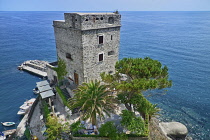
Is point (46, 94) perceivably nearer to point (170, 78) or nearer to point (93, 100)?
point (93, 100)

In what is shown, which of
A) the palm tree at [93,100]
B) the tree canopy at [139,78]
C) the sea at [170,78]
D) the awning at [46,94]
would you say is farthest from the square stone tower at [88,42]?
the sea at [170,78]

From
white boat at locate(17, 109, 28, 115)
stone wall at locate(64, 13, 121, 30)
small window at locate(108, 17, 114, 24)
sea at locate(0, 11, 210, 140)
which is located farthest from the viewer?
white boat at locate(17, 109, 28, 115)

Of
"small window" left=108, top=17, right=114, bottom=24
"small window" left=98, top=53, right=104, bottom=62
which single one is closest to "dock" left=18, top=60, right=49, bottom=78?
"small window" left=98, top=53, right=104, bottom=62

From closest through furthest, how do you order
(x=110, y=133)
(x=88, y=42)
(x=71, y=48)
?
(x=110, y=133)
(x=88, y=42)
(x=71, y=48)

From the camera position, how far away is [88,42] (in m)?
24.8

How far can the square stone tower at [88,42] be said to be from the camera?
79.0 ft

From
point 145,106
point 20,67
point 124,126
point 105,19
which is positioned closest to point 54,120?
point 124,126

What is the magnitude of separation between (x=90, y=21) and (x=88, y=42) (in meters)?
2.93

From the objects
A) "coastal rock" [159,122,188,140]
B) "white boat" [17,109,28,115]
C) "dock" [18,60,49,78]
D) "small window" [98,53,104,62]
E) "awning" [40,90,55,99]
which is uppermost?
"small window" [98,53,104,62]

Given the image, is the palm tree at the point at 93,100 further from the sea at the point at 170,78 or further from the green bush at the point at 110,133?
the sea at the point at 170,78

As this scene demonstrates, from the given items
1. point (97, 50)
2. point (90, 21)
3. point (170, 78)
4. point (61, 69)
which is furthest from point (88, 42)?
point (170, 78)

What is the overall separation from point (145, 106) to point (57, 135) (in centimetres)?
1146

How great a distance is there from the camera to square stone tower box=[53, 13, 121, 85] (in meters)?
24.1

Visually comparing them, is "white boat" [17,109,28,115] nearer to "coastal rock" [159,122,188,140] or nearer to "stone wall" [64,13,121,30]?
"stone wall" [64,13,121,30]
